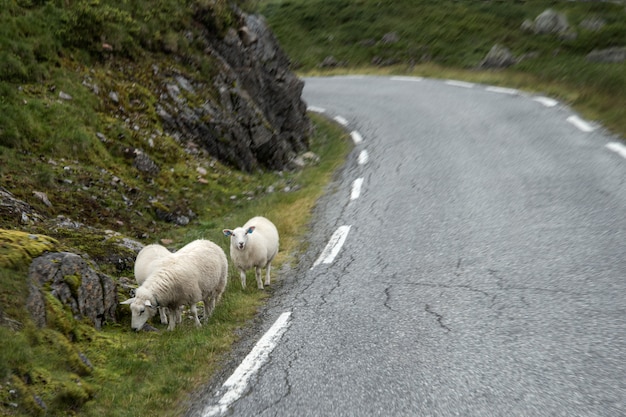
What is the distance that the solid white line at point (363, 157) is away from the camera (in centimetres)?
1459

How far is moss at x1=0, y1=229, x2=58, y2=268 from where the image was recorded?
6.20 metres

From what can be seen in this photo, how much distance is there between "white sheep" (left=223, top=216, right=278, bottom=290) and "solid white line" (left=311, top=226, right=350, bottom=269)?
0.74 meters

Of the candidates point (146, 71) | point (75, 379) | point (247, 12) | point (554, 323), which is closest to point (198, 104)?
point (146, 71)

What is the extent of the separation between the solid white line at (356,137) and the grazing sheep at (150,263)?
9400mm

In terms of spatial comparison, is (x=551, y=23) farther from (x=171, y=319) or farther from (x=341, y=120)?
(x=171, y=319)

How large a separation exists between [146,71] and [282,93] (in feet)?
16.0

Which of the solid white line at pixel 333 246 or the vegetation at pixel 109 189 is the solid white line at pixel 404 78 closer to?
the vegetation at pixel 109 189

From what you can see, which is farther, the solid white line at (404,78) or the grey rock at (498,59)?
the grey rock at (498,59)

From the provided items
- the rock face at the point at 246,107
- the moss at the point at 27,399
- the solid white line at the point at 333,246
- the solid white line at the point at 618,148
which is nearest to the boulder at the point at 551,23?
the rock face at the point at 246,107

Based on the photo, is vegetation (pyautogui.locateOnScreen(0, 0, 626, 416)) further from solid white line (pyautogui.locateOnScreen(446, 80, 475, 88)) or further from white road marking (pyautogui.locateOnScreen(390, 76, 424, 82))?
white road marking (pyautogui.locateOnScreen(390, 76, 424, 82))

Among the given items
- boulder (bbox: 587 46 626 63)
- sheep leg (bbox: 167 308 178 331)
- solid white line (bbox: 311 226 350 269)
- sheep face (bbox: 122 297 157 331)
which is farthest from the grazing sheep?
boulder (bbox: 587 46 626 63)

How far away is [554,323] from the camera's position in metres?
5.64

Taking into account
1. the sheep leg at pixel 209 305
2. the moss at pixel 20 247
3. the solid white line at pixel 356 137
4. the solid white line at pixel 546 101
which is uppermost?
the moss at pixel 20 247

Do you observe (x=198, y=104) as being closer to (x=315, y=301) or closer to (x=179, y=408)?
(x=315, y=301)
